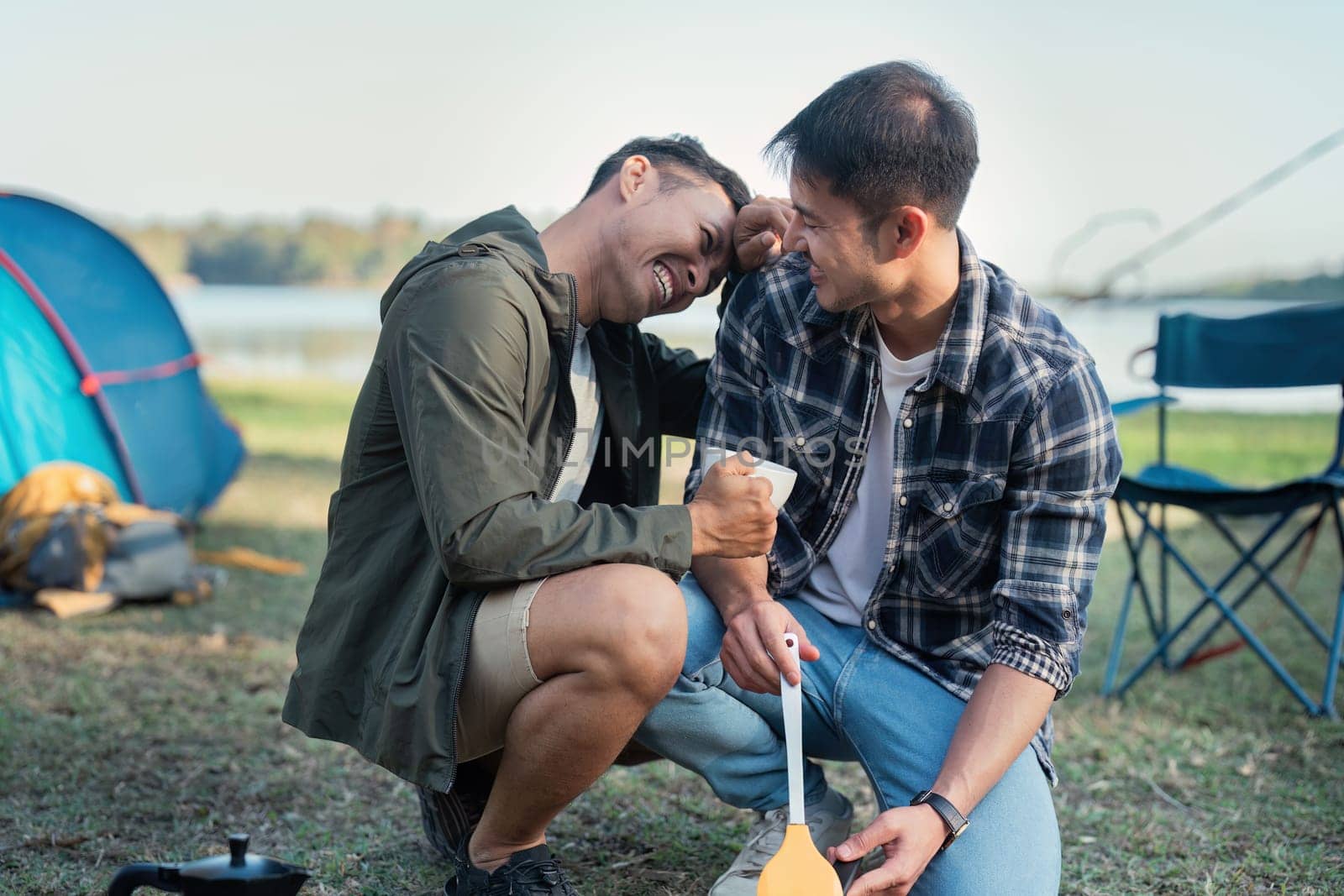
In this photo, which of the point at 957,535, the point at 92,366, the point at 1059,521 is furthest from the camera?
the point at 92,366

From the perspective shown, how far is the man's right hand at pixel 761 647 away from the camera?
2.01m

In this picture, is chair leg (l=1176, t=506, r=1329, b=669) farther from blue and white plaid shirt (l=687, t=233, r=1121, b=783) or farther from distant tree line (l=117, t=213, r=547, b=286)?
distant tree line (l=117, t=213, r=547, b=286)

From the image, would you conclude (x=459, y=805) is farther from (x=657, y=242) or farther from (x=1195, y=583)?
(x=1195, y=583)

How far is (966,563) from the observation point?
7.16 feet

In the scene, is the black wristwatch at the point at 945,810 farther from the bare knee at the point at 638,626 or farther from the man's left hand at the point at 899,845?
the bare knee at the point at 638,626

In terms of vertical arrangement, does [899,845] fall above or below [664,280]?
below

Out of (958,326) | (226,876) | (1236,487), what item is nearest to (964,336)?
(958,326)

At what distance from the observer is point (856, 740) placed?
7.20 ft

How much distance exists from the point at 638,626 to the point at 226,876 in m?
0.71

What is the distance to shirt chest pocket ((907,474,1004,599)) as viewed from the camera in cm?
213

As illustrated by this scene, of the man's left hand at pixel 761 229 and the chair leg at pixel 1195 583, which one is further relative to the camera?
the chair leg at pixel 1195 583

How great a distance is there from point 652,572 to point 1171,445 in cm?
833

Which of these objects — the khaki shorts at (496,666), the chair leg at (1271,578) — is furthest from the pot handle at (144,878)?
the chair leg at (1271,578)

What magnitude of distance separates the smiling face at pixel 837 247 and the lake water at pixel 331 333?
1.33 feet
